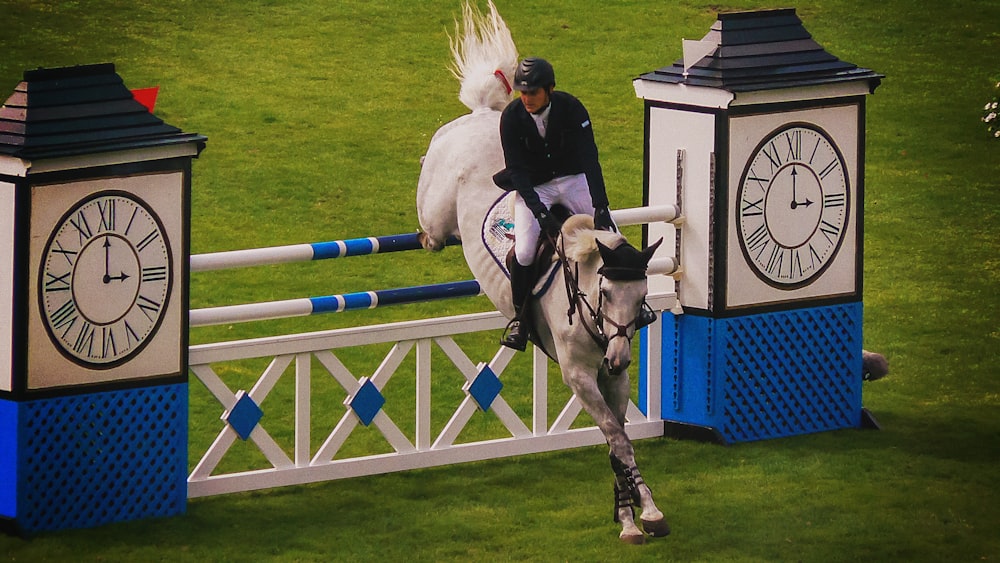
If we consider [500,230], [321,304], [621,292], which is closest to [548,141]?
[500,230]

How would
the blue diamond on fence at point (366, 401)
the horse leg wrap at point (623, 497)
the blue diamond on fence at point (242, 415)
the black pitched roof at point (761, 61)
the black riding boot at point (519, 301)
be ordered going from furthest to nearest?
the black pitched roof at point (761, 61) → the blue diamond on fence at point (366, 401) → the blue diamond on fence at point (242, 415) → the black riding boot at point (519, 301) → the horse leg wrap at point (623, 497)

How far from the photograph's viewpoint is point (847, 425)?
13672 mm

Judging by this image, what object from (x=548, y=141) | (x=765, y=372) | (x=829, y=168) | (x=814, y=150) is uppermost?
(x=548, y=141)

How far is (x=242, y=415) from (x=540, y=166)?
7.30ft

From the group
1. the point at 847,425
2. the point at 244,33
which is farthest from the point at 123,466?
the point at 244,33

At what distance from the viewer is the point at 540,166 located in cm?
1191

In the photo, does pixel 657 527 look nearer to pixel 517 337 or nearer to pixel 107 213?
pixel 517 337

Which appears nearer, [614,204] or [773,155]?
[773,155]

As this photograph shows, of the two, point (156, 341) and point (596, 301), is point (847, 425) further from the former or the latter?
point (156, 341)

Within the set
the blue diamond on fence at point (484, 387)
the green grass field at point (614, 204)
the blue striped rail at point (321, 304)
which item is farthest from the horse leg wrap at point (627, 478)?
the blue striped rail at point (321, 304)

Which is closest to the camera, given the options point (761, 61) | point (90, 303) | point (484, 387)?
point (90, 303)

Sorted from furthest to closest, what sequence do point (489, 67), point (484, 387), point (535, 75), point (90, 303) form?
point (489, 67), point (484, 387), point (535, 75), point (90, 303)

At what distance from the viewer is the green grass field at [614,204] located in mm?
Result: 11477

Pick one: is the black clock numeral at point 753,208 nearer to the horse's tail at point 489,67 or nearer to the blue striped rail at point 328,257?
the blue striped rail at point 328,257
